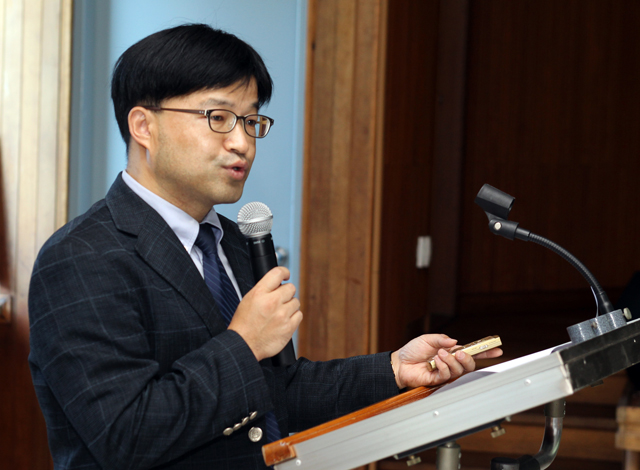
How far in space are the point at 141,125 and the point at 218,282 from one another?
326 millimetres

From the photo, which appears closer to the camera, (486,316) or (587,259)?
(486,316)

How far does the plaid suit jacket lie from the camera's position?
1.00 m

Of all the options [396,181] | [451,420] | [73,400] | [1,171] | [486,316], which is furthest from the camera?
[486,316]

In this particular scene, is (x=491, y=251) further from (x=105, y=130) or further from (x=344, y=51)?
(x=105, y=130)

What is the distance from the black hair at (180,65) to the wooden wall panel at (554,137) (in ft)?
10.4

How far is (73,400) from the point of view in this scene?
994 millimetres

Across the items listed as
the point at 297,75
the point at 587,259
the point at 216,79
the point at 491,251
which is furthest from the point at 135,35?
the point at 587,259

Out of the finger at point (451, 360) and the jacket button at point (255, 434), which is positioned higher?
the finger at point (451, 360)

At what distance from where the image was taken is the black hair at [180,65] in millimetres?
1217

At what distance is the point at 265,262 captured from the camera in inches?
46.2

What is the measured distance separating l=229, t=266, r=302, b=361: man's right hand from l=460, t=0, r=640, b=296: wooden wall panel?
10.9 ft

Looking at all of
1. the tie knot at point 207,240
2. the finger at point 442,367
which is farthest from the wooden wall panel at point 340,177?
the finger at point 442,367

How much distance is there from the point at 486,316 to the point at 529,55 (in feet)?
5.58

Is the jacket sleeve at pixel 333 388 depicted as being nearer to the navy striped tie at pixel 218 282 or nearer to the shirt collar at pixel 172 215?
the navy striped tie at pixel 218 282
